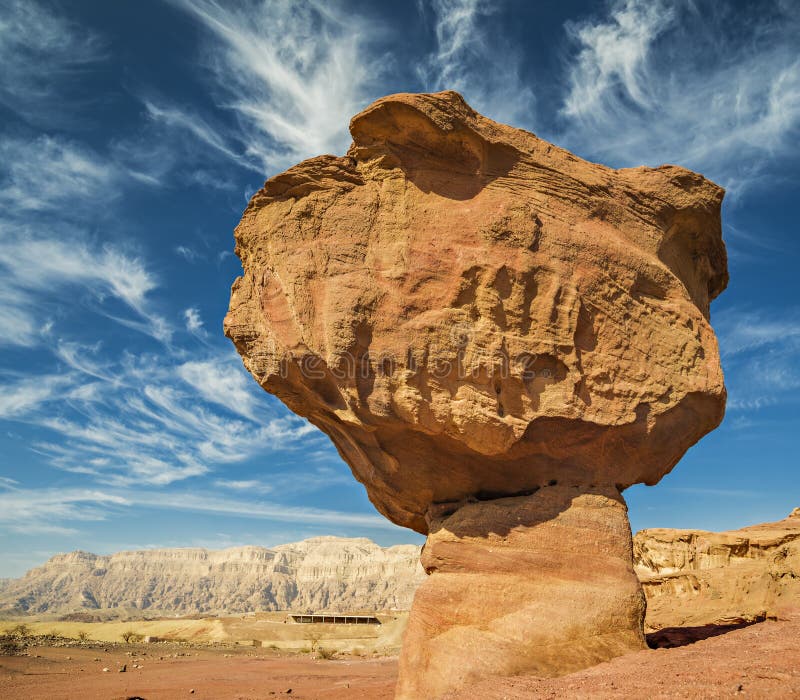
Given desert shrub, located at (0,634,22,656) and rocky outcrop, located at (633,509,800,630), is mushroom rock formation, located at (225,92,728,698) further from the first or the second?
desert shrub, located at (0,634,22,656)

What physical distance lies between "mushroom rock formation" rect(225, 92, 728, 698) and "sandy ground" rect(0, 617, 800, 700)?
1183 millimetres

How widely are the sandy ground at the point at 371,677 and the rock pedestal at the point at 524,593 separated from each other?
0.50m

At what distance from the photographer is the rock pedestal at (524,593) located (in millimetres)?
8594

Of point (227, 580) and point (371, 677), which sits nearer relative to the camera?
point (371, 677)

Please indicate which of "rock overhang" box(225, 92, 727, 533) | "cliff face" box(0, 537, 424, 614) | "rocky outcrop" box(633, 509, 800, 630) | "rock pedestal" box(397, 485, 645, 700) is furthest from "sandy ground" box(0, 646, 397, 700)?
→ "cliff face" box(0, 537, 424, 614)

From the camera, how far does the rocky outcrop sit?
47.2 ft

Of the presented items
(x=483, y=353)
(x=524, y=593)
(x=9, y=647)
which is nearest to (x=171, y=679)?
(x=9, y=647)

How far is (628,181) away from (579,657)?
8.64 metres

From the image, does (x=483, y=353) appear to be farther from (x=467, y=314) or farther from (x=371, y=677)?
(x=371, y=677)

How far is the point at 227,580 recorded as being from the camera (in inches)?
5354

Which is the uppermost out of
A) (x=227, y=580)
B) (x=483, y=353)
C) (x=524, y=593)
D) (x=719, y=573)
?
(x=483, y=353)

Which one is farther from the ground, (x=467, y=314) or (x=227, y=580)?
(x=467, y=314)

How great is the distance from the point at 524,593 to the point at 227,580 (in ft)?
466

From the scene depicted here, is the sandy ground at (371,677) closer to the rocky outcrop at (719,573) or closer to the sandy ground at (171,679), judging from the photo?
the sandy ground at (171,679)
